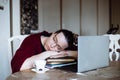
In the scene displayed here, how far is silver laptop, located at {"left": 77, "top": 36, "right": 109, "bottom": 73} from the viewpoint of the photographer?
1185 millimetres

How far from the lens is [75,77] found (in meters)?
1.09

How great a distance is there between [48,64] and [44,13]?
10.1 feet

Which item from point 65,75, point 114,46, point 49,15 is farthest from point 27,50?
point 49,15

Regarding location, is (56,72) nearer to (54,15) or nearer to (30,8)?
(30,8)

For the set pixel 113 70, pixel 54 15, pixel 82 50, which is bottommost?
pixel 113 70

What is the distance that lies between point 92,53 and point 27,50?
0.52 meters

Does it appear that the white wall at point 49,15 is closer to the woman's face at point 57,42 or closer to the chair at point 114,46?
the chair at point 114,46

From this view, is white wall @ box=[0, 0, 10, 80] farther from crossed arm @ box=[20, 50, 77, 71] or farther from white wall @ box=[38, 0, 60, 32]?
crossed arm @ box=[20, 50, 77, 71]

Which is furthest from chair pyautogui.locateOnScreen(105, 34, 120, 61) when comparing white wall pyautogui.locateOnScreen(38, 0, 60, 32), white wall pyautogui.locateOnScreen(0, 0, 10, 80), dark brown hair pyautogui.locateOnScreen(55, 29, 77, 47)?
white wall pyautogui.locateOnScreen(38, 0, 60, 32)

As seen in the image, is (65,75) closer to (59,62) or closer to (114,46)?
(59,62)

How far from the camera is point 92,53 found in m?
1.26

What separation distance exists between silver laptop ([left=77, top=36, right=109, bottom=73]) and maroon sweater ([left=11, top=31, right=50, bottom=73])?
43 cm

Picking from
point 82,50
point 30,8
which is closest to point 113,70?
point 82,50

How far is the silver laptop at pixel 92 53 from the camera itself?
3.89ft
